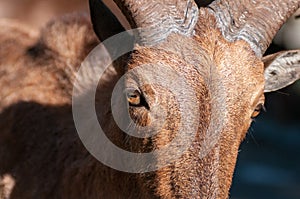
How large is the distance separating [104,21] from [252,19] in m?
0.97

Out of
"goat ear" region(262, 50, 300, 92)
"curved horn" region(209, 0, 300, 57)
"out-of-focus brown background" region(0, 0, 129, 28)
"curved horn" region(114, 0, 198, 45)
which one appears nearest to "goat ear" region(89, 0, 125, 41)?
"curved horn" region(114, 0, 198, 45)

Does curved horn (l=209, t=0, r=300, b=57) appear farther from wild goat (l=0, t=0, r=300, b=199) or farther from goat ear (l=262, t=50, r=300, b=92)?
goat ear (l=262, t=50, r=300, b=92)

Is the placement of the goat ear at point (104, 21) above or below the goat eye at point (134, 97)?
→ above

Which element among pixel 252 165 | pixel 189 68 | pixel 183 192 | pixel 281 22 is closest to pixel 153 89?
pixel 189 68

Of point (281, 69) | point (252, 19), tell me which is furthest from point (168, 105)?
point (281, 69)

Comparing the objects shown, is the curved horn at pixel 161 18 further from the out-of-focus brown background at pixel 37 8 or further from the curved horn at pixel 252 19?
the out-of-focus brown background at pixel 37 8

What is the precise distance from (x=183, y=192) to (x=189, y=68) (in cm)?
73

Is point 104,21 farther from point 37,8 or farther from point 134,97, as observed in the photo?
point 37,8

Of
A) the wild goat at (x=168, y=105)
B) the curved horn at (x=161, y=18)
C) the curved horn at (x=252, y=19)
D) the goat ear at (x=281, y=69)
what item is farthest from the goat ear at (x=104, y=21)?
the goat ear at (x=281, y=69)

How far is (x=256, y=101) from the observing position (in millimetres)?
5746

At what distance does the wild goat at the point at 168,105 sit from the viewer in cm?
Result: 539

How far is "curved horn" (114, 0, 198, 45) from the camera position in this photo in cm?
569

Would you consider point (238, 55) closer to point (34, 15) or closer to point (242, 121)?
point (242, 121)

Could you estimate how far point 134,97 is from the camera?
5590 millimetres
